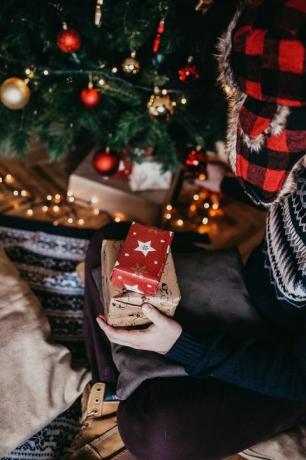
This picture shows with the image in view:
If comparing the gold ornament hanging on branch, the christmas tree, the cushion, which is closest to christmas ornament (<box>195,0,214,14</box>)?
the christmas tree

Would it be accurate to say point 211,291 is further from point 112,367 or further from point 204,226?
point 204,226

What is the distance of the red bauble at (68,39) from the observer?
3.75 ft

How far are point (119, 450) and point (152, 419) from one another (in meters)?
0.23

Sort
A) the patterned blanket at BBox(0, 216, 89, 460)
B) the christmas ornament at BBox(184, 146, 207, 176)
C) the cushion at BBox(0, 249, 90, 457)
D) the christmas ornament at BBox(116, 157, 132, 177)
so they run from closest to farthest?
the cushion at BBox(0, 249, 90, 457) < the patterned blanket at BBox(0, 216, 89, 460) < the christmas ornament at BBox(184, 146, 207, 176) < the christmas ornament at BBox(116, 157, 132, 177)

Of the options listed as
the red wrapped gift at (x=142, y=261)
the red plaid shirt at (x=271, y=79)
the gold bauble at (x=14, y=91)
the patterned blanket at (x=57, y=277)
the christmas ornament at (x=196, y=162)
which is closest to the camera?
the red plaid shirt at (x=271, y=79)

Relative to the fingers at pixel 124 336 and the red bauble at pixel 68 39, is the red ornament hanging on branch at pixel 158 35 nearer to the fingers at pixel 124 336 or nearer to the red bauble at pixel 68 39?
the red bauble at pixel 68 39

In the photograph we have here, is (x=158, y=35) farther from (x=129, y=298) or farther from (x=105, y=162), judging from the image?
(x=129, y=298)

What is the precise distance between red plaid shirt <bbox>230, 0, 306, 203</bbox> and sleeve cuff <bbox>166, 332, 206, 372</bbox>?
0.34 meters

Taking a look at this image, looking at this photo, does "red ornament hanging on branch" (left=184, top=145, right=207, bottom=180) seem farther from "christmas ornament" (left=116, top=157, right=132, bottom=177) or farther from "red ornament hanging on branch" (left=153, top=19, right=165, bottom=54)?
"red ornament hanging on branch" (left=153, top=19, right=165, bottom=54)

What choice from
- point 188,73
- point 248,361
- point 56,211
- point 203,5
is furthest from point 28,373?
point 203,5

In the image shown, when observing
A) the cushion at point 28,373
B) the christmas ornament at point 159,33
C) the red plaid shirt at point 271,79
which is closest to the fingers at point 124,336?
the cushion at point 28,373

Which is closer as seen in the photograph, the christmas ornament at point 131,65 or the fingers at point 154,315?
the fingers at point 154,315

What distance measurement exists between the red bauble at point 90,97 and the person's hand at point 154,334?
0.73 m

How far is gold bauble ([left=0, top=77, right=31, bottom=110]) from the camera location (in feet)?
3.94
